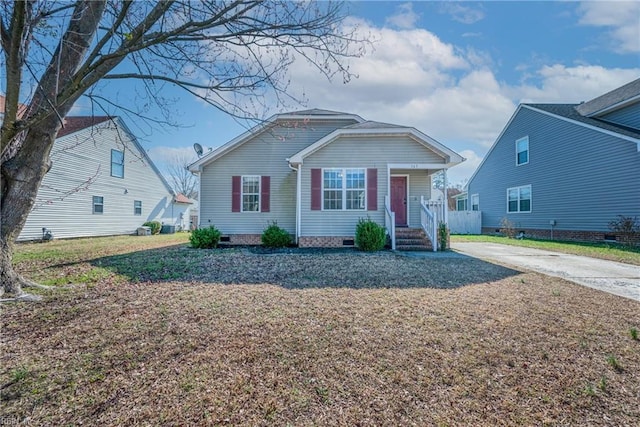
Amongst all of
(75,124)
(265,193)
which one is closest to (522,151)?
(265,193)

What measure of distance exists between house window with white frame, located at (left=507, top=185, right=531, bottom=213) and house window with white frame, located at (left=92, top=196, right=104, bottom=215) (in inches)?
962

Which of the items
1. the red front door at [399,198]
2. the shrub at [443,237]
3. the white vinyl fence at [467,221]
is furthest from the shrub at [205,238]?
the white vinyl fence at [467,221]

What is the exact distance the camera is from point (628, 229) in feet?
37.8

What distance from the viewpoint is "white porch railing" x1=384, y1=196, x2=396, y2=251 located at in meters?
9.96

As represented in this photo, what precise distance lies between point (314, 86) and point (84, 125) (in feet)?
54.9

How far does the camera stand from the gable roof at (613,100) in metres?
13.3

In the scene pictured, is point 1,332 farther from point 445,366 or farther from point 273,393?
point 445,366

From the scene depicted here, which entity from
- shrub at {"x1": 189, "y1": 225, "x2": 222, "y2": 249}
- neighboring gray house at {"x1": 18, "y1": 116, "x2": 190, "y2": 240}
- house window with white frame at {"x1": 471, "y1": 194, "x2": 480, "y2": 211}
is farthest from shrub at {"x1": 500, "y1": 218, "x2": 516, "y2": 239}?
neighboring gray house at {"x1": 18, "y1": 116, "x2": 190, "y2": 240}

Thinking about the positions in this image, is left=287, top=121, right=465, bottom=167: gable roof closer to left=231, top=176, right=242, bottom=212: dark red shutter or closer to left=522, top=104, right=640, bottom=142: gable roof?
left=231, top=176, right=242, bottom=212: dark red shutter

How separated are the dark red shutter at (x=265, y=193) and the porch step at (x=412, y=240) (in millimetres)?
5078

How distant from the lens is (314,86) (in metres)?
4.96

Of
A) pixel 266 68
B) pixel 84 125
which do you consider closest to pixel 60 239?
pixel 84 125

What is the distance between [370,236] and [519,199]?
13307 millimetres

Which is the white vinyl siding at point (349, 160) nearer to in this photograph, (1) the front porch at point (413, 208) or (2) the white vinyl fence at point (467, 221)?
(1) the front porch at point (413, 208)
